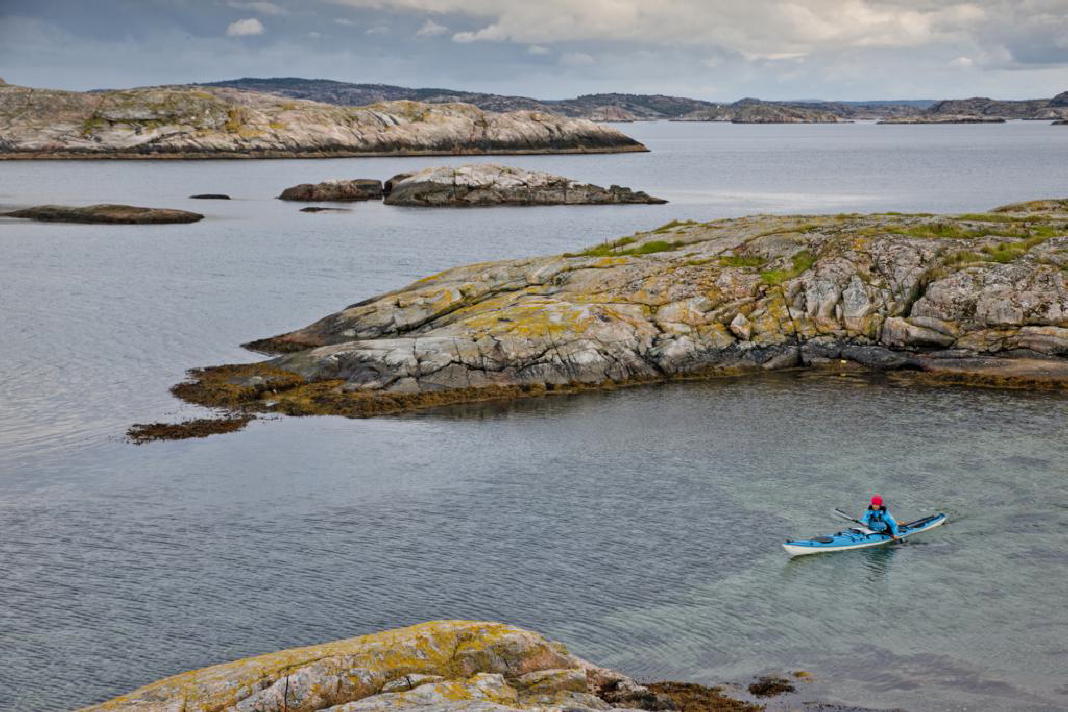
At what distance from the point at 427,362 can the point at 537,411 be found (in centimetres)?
768

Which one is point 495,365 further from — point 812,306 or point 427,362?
point 812,306

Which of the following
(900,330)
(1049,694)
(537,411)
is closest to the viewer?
(1049,694)

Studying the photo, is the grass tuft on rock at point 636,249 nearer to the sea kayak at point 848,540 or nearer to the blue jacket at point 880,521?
the sea kayak at point 848,540

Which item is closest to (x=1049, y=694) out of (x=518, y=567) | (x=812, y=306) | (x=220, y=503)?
(x=518, y=567)

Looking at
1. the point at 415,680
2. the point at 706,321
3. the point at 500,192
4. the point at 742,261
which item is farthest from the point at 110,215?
the point at 415,680

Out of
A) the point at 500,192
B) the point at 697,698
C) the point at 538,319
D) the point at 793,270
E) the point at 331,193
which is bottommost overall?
the point at 697,698

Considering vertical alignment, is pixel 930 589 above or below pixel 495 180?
below

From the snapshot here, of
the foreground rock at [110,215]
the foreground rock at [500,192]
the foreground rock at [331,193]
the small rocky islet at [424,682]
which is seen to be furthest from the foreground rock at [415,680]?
the foreground rock at [331,193]

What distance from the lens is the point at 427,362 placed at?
5853 cm

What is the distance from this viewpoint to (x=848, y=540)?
37094 mm

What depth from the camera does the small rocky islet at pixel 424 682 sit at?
22.4 metres

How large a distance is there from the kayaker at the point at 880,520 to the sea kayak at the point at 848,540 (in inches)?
7.2

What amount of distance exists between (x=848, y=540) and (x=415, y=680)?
793 inches

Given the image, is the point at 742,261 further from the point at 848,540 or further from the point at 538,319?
the point at 848,540
